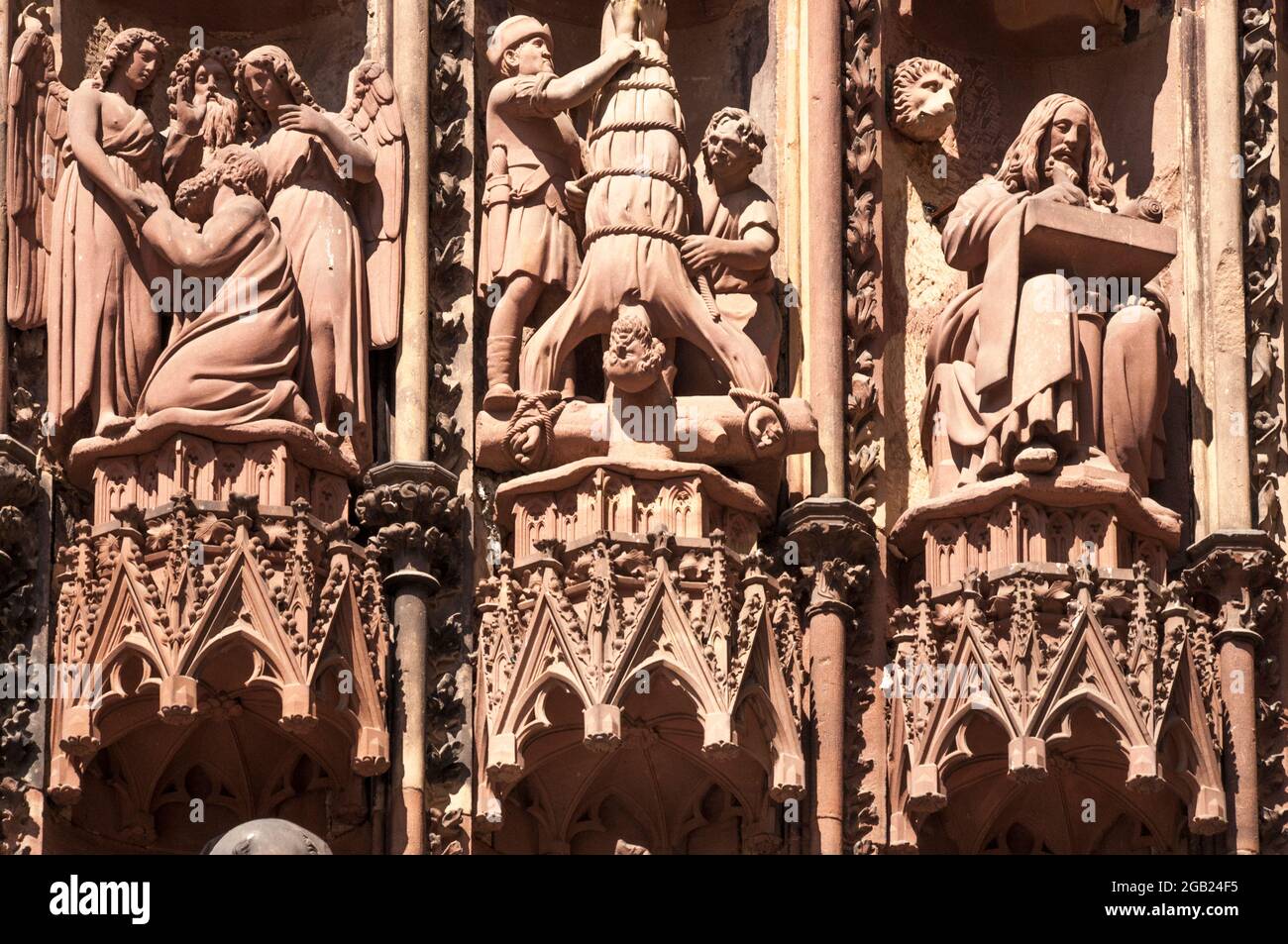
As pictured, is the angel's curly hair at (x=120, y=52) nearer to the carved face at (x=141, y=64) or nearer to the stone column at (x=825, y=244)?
the carved face at (x=141, y=64)

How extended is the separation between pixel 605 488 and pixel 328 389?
119 centimetres

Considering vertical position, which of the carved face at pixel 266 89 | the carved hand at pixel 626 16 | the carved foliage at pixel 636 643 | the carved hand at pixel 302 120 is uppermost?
the carved hand at pixel 626 16

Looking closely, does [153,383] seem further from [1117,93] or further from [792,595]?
[1117,93]

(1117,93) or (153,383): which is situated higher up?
(1117,93)

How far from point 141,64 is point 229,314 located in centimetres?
127

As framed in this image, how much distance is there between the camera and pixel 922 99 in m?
20.3

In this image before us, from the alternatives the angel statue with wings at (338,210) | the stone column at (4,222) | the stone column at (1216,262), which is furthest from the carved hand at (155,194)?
the stone column at (1216,262)

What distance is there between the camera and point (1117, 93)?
68.3ft

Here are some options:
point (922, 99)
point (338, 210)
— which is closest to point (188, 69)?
point (338, 210)

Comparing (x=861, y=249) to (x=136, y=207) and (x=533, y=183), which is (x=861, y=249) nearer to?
(x=533, y=183)

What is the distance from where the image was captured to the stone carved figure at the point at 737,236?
19.5 metres

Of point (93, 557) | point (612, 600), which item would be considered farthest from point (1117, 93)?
→ point (93, 557)

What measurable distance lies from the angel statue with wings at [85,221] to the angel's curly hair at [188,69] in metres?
0.14

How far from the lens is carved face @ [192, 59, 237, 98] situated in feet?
65.2
